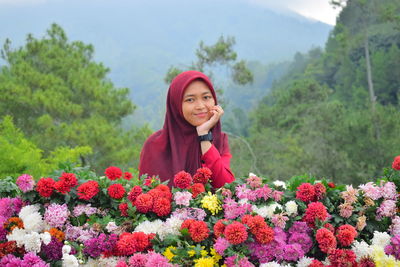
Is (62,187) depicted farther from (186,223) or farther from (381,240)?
(381,240)

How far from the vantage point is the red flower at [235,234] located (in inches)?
58.6

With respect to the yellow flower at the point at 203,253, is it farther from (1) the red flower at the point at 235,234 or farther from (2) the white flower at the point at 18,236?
(2) the white flower at the point at 18,236

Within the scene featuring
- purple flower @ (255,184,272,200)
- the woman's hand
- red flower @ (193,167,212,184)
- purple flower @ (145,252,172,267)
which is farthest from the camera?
the woman's hand

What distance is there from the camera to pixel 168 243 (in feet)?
5.17

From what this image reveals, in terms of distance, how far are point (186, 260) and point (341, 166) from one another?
437 inches

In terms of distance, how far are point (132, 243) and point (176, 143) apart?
100 cm

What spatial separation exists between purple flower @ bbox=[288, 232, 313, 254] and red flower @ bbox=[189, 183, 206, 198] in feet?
1.42

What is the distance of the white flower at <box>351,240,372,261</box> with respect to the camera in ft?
5.23

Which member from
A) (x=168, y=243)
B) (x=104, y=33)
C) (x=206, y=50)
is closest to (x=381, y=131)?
(x=206, y=50)

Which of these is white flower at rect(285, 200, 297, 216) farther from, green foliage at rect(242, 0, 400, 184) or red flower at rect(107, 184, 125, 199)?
green foliage at rect(242, 0, 400, 184)

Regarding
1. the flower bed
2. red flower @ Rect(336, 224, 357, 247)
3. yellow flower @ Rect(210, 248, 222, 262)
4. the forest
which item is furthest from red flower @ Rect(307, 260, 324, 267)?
the forest

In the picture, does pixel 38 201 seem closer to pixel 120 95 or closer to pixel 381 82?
pixel 120 95

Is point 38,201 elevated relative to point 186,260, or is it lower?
elevated

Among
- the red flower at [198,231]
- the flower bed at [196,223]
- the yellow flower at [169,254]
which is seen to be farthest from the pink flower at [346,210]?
the yellow flower at [169,254]
